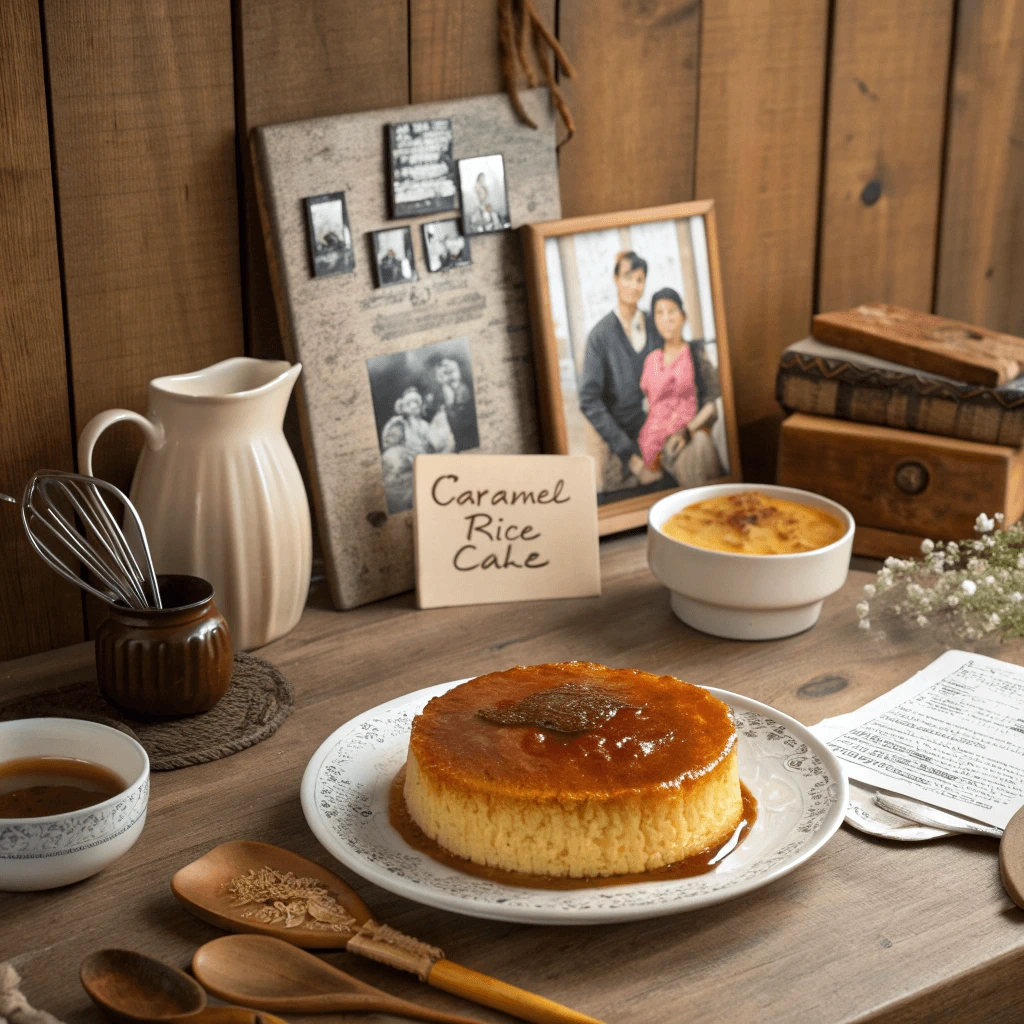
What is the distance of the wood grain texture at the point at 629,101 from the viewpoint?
1.22 metres

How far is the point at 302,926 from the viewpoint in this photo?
698 mm

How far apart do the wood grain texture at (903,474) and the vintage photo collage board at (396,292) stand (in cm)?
32

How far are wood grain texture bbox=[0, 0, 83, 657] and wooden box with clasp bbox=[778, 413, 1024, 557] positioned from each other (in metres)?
0.75

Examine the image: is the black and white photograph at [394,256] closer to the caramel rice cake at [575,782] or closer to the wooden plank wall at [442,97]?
the wooden plank wall at [442,97]

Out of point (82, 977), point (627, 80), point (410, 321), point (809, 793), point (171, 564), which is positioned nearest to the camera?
point (82, 977)

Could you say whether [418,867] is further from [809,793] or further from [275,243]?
[275,243]

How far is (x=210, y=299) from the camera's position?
3.55ft

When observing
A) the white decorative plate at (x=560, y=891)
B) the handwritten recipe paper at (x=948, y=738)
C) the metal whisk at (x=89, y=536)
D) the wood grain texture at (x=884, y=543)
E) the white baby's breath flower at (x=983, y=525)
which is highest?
the metal whisk at (x=89, y=536)

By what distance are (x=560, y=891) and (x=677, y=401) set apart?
72 centimetres

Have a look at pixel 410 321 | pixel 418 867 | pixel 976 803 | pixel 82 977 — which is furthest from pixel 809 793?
pixel 410 321

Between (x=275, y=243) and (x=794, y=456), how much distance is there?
60 centimetres

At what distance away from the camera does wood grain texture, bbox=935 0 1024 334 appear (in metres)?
1.50

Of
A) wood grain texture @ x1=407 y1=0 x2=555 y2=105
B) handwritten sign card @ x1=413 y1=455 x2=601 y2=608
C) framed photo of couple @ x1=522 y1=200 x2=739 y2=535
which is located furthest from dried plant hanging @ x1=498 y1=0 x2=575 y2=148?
handwritten sign card @ x1=413 y1=455 x2=601 y2=608

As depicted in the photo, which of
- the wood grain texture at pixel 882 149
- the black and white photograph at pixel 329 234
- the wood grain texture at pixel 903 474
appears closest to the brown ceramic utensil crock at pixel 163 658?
the black and white photograph at pixel 329 234
